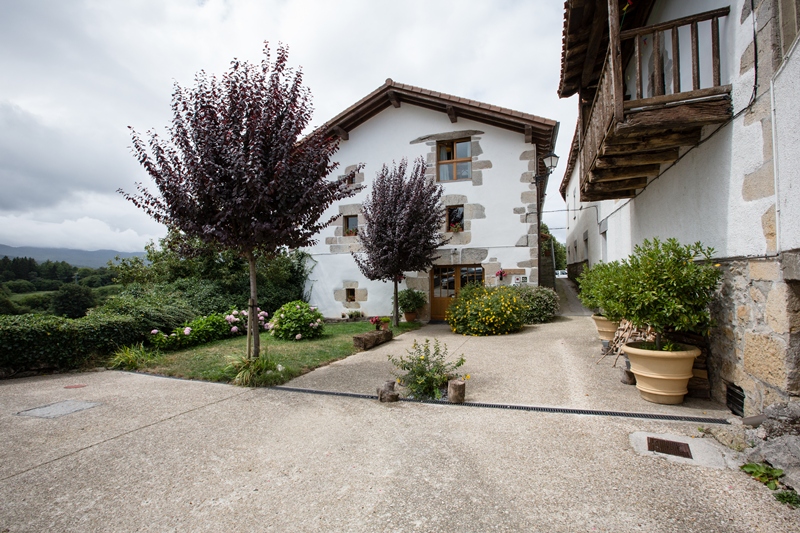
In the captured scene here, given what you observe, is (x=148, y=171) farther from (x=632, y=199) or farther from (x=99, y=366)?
(x=632, y=199)

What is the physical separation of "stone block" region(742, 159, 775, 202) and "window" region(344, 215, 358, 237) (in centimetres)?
1037

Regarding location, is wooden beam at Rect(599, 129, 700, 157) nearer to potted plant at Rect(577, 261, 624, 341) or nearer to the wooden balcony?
the wooden balcony

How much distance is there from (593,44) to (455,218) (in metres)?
6.33

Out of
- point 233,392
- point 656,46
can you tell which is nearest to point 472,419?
point 233,392

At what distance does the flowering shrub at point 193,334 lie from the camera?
7435 millimetres

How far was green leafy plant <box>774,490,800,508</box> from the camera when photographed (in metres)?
2.26

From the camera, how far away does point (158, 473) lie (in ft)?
9.18

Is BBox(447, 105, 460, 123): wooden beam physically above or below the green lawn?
above

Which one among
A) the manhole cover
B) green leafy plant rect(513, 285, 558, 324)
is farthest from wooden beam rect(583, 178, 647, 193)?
the manhole cover

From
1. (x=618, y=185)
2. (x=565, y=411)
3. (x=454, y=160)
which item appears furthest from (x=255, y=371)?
(x=454, y=160)

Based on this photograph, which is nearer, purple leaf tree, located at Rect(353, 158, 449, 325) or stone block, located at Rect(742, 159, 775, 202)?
stone block, located at Rect(742, 159, 775, 202)

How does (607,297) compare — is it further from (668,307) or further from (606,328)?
(606,328)

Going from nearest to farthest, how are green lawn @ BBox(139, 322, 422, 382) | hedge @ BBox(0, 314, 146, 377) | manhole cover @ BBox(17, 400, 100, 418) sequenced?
manhole cover @ BBox(17, 400, 100, 418)
hedge @ BBox(0, 314, 146, 377)
green lawn @ BBox(139, 322, 422, 382)

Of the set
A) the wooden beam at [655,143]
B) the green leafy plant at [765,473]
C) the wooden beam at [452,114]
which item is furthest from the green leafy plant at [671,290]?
the wooden beam at [452,114]
